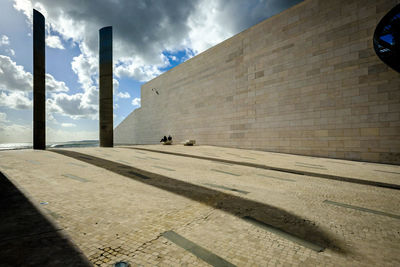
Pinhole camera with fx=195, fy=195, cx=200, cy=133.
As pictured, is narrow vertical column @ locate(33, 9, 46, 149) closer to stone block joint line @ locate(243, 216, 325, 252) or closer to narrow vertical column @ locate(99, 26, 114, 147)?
narrow vertical column @ locate(99, 26, 114, 147)

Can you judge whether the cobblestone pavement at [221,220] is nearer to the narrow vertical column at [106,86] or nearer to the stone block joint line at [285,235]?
the stone block joint line at [285,235]

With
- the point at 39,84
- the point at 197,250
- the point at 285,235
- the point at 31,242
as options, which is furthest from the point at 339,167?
the point at 39,84

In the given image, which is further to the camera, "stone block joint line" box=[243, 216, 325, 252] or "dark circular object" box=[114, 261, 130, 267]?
"stone block joint line" box=[243, 216, 325, 252]

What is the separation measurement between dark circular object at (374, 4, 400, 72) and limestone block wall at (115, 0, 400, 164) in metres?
0.28

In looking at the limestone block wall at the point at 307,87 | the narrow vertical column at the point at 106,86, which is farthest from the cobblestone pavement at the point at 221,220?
the narrow vertical column at the point at 106,86

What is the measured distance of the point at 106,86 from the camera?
810 inches

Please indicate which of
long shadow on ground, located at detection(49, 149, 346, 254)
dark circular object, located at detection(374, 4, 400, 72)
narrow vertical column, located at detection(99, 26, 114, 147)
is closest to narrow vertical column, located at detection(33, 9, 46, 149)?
narrow vertical column, located at detection(99, 26, 114, 147)

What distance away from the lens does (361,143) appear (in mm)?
11203

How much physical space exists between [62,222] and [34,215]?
0.57 m

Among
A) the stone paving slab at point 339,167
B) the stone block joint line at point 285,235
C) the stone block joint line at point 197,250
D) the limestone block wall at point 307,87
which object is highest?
the limestone block wall at point 307,87

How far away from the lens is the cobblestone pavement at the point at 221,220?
2.19 m

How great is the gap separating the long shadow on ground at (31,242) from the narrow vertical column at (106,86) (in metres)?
18.2

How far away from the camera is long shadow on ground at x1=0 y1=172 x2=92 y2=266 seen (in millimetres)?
1961

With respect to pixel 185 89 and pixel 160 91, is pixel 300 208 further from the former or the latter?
pixel 160 91
